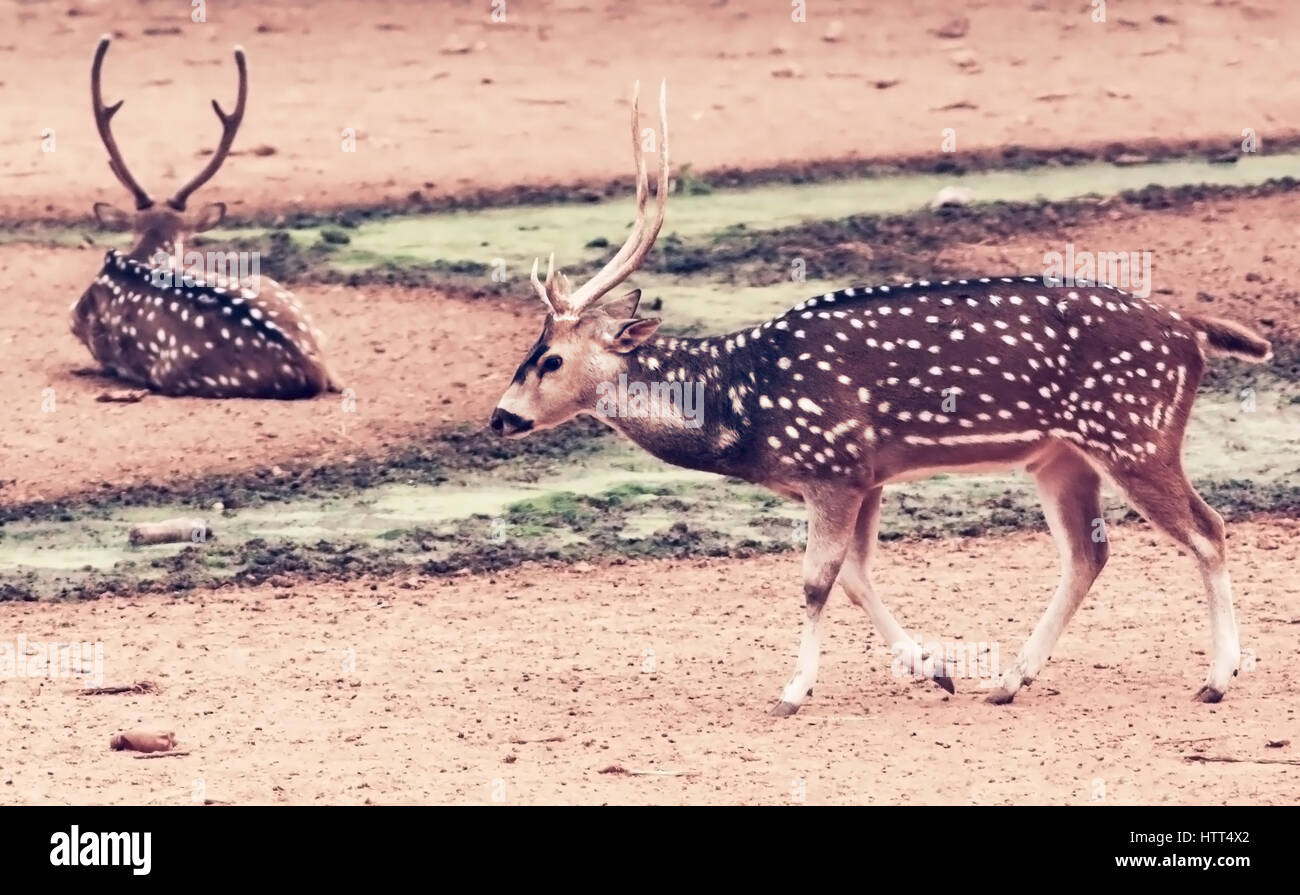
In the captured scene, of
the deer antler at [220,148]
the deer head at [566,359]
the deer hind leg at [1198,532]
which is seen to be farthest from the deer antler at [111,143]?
the deer hind leg at [1198,532]

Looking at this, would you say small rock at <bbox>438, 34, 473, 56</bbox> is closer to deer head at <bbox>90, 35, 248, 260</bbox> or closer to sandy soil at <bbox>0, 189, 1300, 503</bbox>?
sandy soil at <bbox>0, 189, 1300, 503</bbox>

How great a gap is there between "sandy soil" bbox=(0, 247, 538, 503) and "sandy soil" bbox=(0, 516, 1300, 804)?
1.87 meters

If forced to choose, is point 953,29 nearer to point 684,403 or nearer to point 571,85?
point 571,85

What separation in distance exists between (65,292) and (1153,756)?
9054 mm

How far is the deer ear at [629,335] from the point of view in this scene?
32.3 ft

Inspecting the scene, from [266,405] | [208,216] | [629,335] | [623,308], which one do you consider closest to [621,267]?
[623,308]

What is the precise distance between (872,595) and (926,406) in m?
0.75

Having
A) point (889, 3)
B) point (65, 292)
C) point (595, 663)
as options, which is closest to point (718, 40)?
point (889, 3)

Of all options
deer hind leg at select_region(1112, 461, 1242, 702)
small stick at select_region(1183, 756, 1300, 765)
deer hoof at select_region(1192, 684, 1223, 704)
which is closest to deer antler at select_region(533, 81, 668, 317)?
deer hind leg at select_region(1112, 461, 1242, 702)

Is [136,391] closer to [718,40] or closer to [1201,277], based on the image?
[1201,277]

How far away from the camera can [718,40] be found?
21.4 meters

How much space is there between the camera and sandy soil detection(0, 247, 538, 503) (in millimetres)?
13070

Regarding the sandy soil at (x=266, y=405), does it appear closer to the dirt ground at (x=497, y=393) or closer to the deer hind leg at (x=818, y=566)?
the dirt ground at (x=497, y=393)

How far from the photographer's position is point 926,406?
9.50 m
